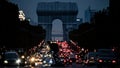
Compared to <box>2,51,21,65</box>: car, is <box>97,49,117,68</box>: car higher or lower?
higher

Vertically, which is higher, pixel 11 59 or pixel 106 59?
pixel 106 59

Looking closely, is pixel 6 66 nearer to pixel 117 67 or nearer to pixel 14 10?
pixel 117 67

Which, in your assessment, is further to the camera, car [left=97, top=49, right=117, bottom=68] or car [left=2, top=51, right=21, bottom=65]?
car [left=2, top=51, right=21, bottom=65]

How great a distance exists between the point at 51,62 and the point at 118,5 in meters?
19.8

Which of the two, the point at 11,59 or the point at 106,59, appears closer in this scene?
the point at 106,59

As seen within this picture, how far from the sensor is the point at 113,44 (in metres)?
97.3

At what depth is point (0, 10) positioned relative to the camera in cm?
9456

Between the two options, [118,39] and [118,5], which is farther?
[118,39]

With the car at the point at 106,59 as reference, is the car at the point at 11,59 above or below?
below

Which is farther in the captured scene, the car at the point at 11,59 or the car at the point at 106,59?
the car at the point at 11,59

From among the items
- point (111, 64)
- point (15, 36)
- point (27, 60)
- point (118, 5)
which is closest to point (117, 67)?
point (111, 64)

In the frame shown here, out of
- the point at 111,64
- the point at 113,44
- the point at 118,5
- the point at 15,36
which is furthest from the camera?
the point at 15,36

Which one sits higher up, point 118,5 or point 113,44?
point 118,5

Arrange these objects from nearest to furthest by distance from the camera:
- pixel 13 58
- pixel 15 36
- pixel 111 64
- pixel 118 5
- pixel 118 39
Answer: pixel 111 64 → pixel 13 58 → pixel 118 5 → pixel 118 39 → pixel 15 36
